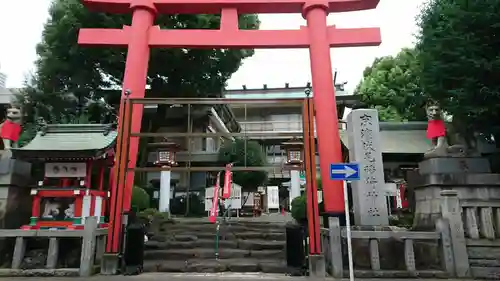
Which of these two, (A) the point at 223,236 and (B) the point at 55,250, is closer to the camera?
(B) the point at 55,250

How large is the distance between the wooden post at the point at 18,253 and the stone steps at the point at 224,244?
2.97 m

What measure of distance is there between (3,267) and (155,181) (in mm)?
12084

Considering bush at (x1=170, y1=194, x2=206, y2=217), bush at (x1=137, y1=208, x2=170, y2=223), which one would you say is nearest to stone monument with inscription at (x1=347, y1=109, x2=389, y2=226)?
bush at (x1=137, y1=208, x2=170, y2=223)

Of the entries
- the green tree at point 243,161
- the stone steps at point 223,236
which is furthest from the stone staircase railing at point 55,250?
the green tree at point 243,161

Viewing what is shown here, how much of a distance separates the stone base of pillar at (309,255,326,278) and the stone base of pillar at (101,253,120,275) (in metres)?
4.14

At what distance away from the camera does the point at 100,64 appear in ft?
52.1

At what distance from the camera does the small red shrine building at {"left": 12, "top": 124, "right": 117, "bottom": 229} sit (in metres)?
8.78

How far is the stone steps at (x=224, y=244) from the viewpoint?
9.41m

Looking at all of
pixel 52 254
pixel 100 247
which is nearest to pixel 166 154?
pixel 100 247

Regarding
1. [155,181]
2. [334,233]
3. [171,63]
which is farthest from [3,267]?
[155,181]

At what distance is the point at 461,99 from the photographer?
26.7 feet

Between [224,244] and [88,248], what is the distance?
12.1 feet

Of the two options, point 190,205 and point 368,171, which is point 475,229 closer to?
point 368,171

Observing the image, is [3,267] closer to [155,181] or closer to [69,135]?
[69,135]
